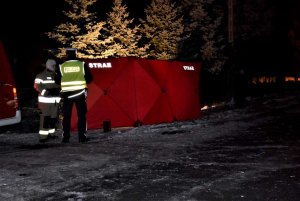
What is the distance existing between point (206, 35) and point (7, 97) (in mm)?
25020

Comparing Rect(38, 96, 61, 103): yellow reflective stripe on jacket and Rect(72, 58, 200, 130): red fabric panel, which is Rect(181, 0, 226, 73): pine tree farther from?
Rect(38, 96, 61, 103): yellow reflective stripe on jacket

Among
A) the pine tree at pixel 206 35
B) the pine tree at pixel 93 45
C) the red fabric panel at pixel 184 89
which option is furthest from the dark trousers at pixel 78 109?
the pine tree at pixel 206 35

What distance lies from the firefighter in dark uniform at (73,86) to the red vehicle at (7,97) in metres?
1.07

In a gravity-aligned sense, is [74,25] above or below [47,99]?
above

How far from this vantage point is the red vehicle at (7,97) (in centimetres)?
782

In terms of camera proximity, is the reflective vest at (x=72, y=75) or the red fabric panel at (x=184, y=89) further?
the red fabric panel at (x=184, y=89)

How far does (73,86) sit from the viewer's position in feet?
29.0

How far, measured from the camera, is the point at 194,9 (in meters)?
32.2

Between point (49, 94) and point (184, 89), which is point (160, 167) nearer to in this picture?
point (49, 94)

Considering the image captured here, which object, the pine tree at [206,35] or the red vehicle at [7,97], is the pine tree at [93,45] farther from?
the red vehicle at [7,97]

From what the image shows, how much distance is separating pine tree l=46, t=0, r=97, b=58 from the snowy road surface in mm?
19115

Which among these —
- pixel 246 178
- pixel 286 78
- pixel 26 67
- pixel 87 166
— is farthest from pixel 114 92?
pixel 286 78

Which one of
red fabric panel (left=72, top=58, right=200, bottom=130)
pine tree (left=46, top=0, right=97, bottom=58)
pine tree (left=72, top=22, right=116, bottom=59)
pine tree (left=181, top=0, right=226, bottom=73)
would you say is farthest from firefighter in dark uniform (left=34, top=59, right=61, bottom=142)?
pine tree (left=181, top=0, right=226, bottom=73)

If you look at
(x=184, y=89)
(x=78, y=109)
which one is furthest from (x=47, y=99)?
(x=184, y=89)
